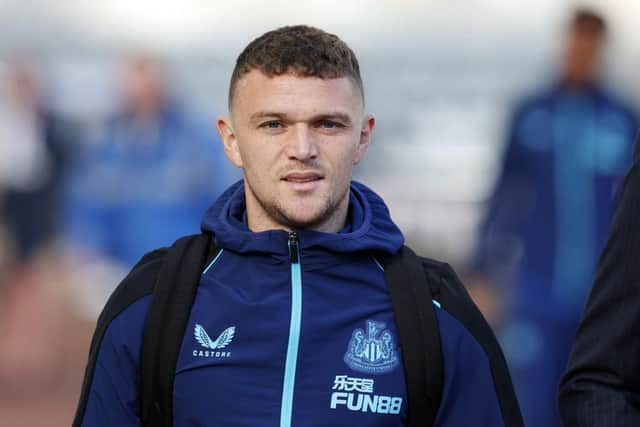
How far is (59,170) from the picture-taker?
24.6 ft

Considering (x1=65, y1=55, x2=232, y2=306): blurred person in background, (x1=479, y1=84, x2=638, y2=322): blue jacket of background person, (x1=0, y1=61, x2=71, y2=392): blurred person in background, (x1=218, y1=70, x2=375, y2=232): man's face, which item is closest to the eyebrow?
(x1=218, y1=70, x2=375, y2=232): man's face

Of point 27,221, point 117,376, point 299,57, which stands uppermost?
point 299,57

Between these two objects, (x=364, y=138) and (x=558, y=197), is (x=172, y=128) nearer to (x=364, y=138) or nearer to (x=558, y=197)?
(x=558, y=197)

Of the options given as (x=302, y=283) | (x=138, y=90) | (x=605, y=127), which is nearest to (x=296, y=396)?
(x=302, y=283)

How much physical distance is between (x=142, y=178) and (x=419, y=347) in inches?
183

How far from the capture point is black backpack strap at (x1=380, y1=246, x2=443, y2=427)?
281 cm

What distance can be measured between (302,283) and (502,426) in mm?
471

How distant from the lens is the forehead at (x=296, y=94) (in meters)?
2.93

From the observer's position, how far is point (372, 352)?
2.87 metres

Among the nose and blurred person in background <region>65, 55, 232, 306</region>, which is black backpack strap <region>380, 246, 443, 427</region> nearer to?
the nose

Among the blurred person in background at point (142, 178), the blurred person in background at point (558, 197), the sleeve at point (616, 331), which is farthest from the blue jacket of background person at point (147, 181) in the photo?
the sleeve at point (616, 331)

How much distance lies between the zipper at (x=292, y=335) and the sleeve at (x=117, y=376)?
276 millimetres

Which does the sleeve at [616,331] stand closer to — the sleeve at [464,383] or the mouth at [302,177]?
the sleeve at [464,383]

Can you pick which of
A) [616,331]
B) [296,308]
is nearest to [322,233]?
[296,308]
